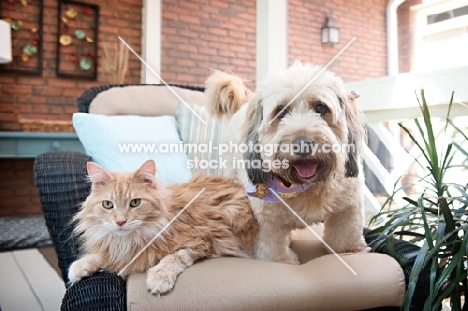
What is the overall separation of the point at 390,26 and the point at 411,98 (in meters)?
4.10

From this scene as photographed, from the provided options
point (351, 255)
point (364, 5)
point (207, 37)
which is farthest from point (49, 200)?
point (364, 5)

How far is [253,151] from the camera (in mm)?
1374

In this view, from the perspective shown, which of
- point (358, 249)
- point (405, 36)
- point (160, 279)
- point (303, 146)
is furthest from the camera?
point (405, 36)

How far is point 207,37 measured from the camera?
5219mm

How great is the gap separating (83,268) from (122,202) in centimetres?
20

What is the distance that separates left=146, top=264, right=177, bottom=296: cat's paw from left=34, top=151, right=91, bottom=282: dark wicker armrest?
34cm

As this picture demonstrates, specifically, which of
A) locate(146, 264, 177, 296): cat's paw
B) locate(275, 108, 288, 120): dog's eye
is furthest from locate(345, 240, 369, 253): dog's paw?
locate(146, 264, 177, 296): cat's paw

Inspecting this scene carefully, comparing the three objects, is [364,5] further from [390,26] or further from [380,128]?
[380,128]

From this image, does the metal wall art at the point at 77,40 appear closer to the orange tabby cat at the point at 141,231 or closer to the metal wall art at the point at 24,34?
the metal wall art at the point at 24,34

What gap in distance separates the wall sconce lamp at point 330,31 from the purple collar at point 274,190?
191 inches

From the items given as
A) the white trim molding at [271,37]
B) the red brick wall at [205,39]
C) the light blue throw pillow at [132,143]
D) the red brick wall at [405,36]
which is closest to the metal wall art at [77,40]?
the red brick wall at [205,39]

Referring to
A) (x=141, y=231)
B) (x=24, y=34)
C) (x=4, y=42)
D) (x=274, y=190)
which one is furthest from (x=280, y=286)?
(x=24, y=34)

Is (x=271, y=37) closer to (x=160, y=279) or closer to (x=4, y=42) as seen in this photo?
(x=4, y=42)

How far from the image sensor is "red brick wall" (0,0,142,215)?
13.8ft
